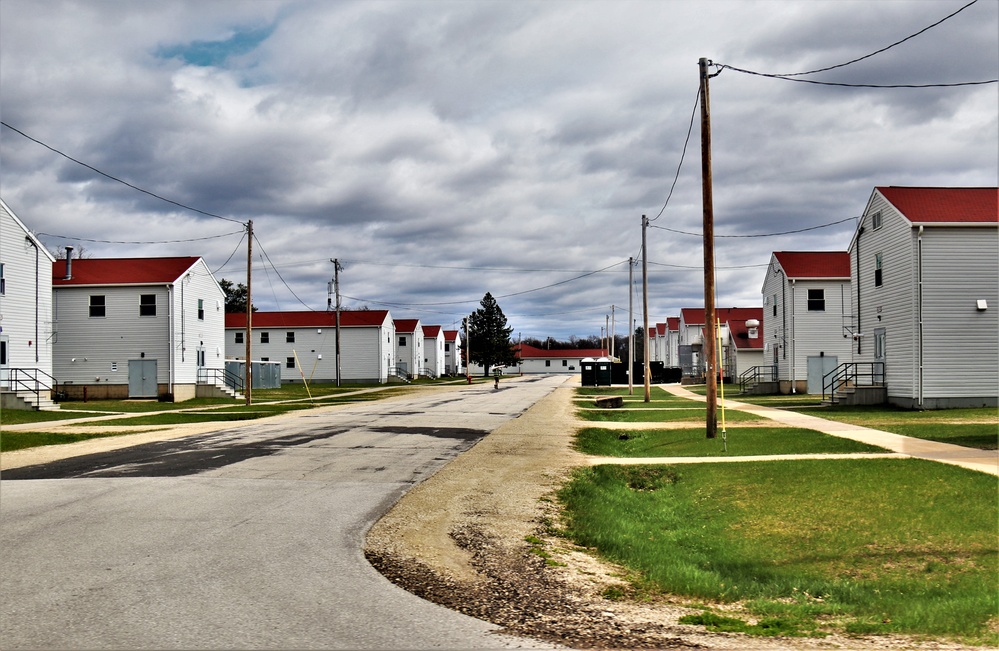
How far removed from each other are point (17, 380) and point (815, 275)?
41045 mm

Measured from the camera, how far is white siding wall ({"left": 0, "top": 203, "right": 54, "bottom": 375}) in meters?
36.4

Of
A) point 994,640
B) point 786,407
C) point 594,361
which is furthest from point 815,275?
point 994,640

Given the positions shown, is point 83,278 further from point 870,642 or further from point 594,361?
point 870,642

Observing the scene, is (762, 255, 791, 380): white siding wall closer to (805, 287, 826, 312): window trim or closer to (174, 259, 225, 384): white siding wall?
(805, 287, 826, 312): window trim

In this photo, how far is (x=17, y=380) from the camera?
118ft

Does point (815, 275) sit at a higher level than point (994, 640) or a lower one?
higher

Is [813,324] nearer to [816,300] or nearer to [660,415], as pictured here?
[816,300]

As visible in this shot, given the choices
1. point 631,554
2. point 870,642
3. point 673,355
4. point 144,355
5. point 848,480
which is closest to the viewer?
point 870,642

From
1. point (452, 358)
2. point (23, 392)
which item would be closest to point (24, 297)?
point (23, 392)

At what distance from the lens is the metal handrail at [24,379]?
35625 mm

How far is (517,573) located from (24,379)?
35811 mm

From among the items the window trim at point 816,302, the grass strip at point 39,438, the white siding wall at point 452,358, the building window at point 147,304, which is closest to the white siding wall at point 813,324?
the window trim at point 816,302

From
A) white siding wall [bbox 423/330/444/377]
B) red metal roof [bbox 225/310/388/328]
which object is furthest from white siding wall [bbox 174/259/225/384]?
white siding wall [bbox 423/330/444/377]

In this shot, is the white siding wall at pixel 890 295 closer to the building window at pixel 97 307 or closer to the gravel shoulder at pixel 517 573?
the gravel shoulder at pixel 517 573
